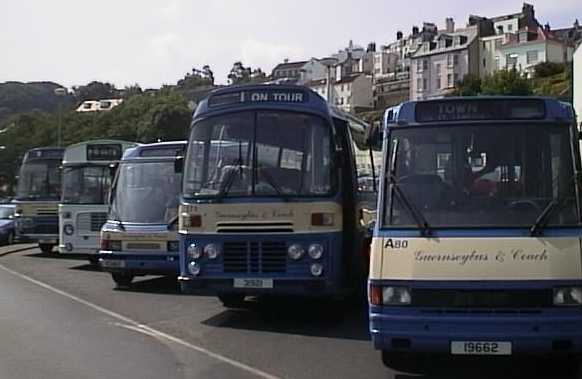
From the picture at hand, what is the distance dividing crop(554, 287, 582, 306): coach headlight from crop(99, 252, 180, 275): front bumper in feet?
31.8

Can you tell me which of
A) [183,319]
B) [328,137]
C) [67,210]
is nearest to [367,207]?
[328,137]

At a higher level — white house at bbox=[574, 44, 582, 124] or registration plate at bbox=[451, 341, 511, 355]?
white house at bbox=[574, 44, 582, 124]

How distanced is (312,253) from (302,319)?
63.9 inches

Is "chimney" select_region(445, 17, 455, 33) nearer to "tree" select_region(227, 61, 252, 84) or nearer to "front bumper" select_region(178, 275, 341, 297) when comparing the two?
"tree" select_region(227, 61, 252, 84)

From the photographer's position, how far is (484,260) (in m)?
8.59

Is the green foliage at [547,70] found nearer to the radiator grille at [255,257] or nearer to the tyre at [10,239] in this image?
the tyre at [10,239]

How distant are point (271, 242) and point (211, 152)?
5.00 ft

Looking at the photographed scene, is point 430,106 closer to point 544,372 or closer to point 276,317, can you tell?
point 544,372

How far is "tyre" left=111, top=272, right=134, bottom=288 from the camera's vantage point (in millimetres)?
17909

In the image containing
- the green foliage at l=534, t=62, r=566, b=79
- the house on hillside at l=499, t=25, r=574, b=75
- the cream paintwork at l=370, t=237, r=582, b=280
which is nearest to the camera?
the cream paintwork at l=370, t=237, r=582, b=280

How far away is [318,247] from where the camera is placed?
12.4m

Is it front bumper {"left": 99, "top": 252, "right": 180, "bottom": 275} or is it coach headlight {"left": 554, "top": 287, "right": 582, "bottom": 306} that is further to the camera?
front bumper {"left": 99, "top": 252, "right": 180, "bottom": 275}

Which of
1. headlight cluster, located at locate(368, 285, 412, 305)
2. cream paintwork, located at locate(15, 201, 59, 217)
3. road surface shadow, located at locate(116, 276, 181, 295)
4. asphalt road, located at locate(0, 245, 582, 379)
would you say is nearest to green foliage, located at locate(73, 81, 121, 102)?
cream paintwork, located at locate(15, 201, 59, 217)

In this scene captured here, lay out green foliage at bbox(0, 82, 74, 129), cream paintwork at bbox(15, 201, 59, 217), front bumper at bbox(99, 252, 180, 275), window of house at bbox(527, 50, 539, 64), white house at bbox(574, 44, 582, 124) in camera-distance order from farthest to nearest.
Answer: green foliage at bbox(0, 82, 74, 129), window of house at bbox(527, 50, 539, 64), white house at bbox(574, 44, 582, 124), cream paintwork at bbox(15, 201, 59, 217), front bumper at bbox(99, 252, 180, 275)
